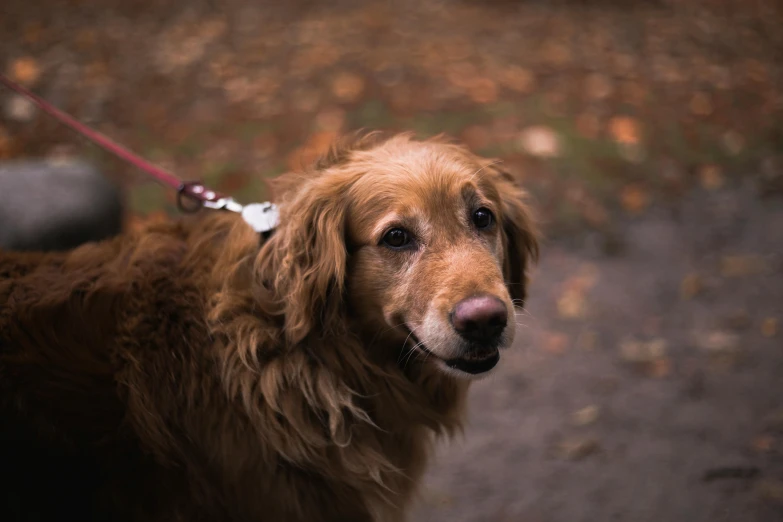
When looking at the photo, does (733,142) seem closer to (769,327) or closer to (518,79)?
(518,79)

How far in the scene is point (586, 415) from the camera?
4379mm

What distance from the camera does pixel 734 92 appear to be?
7.76 m

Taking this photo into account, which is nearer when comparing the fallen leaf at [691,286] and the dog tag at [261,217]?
the dog tag at [261,217]

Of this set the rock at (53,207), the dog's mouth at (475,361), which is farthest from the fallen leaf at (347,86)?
the dog's mouth at (475,361)

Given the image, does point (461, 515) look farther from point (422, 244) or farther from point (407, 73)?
point (407, 73)

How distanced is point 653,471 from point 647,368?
97cm

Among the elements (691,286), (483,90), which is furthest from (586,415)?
(483,90)

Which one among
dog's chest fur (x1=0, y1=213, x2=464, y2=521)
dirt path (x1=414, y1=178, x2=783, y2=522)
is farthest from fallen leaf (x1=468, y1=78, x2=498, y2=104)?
dog's chest fur (x1=0, y1=213, x2=464, y2=521)

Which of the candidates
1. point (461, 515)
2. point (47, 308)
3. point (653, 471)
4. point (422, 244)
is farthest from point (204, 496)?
point (653, 471)

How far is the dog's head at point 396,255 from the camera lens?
2406 millimetres

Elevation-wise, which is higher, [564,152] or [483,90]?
[483,90]

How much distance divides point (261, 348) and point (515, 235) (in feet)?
3.76

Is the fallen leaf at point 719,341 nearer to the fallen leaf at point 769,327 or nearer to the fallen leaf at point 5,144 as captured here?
the fallen leaf at point 769,327

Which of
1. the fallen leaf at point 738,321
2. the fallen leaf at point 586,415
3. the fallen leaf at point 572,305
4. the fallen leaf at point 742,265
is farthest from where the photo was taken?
the fallen leaf at point 742,265
